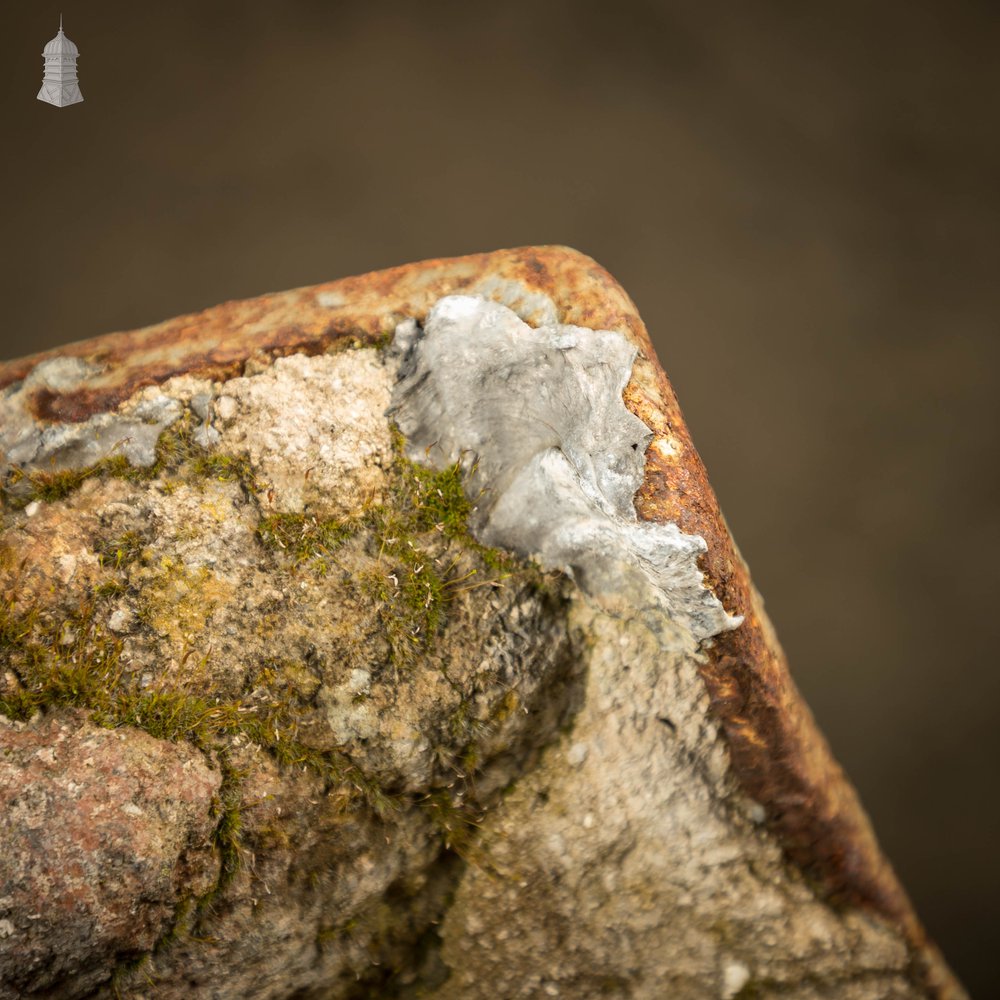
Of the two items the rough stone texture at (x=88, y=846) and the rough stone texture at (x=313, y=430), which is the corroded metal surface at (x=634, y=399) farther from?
the rough stone texture at (x=88, y=846)

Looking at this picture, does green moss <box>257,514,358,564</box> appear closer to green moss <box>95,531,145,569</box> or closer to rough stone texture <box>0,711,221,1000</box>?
green moss <box>95,531,145,569</box>

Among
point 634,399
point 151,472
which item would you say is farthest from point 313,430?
point 634,399

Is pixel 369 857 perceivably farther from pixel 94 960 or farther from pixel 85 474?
pixel 85 474

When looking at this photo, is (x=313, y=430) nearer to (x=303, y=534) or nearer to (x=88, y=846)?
(x=303, y=534)

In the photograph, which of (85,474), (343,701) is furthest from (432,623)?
(85,474)

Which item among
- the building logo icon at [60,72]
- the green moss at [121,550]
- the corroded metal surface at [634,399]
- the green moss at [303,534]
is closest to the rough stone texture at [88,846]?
the green moss at [121,550]

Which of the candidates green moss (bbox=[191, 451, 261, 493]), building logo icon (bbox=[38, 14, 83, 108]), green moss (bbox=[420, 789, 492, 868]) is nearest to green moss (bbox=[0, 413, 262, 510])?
green moss (bbox=[191, 451, 261, 493])
